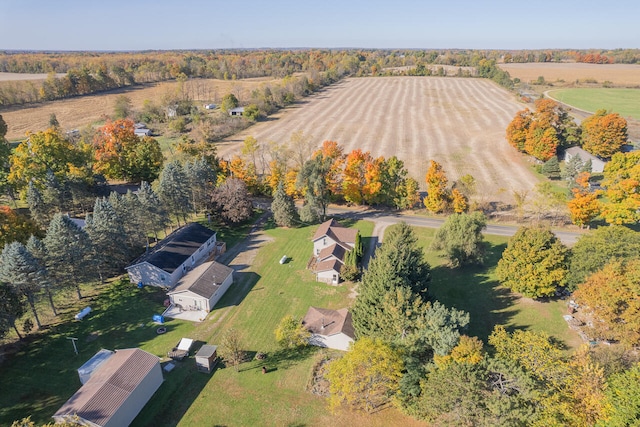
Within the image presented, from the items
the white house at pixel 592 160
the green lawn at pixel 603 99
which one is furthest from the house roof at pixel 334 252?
the green lawn at pixel 603 99

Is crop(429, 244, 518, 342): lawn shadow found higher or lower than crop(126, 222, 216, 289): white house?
lower

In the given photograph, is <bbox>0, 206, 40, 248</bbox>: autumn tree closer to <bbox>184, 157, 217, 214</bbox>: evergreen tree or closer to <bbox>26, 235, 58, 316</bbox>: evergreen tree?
<bbox>26, 235, 58, 316</bbox>: evergreen tree

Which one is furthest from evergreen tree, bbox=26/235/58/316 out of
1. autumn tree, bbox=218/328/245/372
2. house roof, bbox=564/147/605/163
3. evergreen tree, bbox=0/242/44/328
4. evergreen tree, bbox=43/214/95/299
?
house roof, bbox=564/147/605/163

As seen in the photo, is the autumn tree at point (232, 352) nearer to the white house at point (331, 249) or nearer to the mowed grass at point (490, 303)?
the white house at point (331, 249)

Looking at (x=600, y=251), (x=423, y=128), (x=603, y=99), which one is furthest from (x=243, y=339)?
(x=603, y=99)

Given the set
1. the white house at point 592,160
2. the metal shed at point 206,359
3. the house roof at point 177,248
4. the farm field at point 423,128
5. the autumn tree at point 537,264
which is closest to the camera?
the metal shed at point 206,359

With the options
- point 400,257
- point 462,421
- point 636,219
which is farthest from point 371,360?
point 636,219

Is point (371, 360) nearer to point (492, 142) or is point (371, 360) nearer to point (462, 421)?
point (462, 421)
